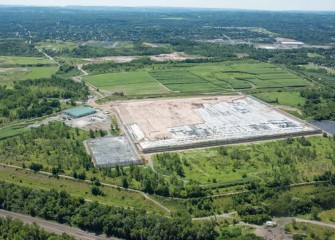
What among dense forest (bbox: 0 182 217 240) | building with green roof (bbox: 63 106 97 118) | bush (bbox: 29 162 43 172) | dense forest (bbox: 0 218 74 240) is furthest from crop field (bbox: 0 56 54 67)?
dense forest (bbox: 0 218 74 240)

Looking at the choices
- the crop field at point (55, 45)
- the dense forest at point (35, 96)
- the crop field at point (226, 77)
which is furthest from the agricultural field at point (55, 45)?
the crop field at point (226, 77)

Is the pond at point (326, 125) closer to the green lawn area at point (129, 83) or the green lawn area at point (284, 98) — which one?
the green lawn area at point (284, 98)

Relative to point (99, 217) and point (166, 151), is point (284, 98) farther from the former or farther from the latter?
point (99, 217)

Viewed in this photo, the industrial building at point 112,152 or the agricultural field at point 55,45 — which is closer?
the industrial building at point 112,152

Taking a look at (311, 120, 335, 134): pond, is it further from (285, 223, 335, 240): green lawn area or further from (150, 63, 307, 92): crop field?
(285, 223, 335, 240): green lawn area

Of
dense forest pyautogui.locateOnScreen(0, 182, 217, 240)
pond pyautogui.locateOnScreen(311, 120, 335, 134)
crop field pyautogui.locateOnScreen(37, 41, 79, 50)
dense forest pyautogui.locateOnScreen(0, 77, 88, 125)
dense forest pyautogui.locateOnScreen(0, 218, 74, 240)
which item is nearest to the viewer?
dense forest pyautogui.locateOnScreen(0, 218, 74, 240)

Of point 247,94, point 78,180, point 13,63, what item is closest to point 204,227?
point 78,180

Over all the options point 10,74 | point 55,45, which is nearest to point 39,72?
point 10,74
